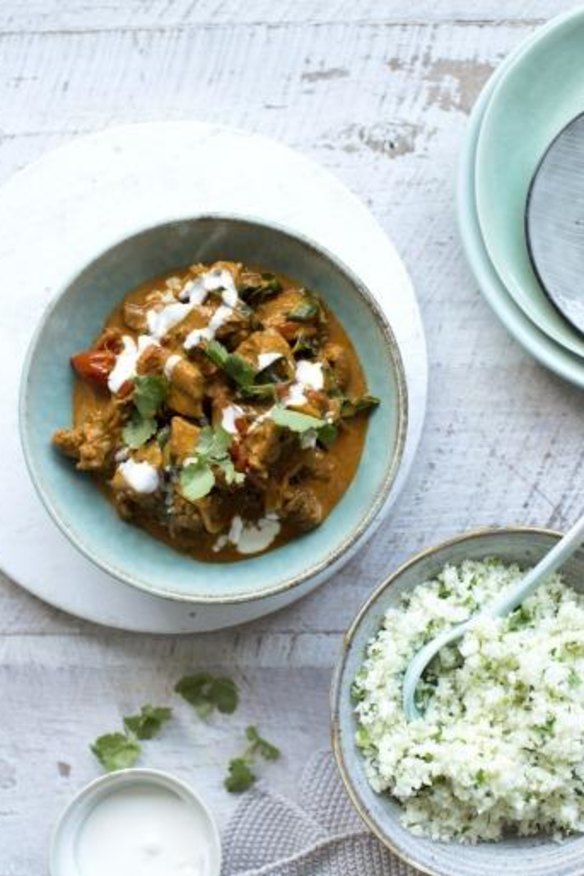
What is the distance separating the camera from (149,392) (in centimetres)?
232

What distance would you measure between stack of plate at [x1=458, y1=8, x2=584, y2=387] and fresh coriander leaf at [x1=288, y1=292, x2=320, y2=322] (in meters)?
0.33

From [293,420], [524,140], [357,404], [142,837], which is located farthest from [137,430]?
[524,140]

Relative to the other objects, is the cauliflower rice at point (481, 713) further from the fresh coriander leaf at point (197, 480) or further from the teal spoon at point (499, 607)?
the fresh coriander leaf at point (197, 480)

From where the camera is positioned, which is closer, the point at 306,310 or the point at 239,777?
the point at 306,310

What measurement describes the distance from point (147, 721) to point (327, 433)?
67cm

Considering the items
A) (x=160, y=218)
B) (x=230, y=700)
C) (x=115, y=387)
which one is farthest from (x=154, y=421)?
(x=230, y=700)

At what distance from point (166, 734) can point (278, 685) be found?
0.23 metres

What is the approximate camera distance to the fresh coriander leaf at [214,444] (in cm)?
229

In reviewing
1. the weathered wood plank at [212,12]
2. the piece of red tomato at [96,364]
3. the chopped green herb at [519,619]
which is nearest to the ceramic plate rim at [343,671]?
the chopped green herb at [519,619]

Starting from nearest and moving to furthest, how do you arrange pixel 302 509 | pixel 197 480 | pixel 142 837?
pixel 197 480, pixel 302 509, pixel 142 837

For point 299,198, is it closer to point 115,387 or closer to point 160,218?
point 160,218

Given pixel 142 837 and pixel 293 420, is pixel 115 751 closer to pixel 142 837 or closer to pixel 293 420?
pixel 142 837

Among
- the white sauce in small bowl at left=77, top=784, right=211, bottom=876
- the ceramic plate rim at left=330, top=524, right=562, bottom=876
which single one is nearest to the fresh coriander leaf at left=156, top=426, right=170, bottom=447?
the ceramic plate rim at left=330, top=524, right=562, bottom=876

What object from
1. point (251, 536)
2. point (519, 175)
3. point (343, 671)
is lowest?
point (343, 671)
